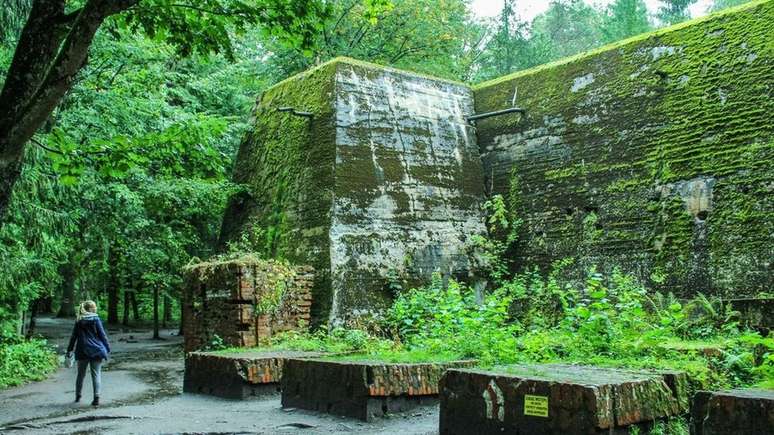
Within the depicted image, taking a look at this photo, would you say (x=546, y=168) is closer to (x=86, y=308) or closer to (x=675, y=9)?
(x=86, y=308)


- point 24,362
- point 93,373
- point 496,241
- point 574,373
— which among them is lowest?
point 24,362

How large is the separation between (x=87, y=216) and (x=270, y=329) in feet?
19.4

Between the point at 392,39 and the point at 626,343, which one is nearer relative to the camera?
the point at 626,343

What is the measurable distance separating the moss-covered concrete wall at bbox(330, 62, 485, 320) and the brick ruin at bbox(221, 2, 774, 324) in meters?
0.03

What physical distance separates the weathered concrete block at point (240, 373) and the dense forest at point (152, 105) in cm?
242

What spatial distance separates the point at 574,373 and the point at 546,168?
9331 millimetres

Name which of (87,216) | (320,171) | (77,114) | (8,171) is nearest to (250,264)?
(320,171)

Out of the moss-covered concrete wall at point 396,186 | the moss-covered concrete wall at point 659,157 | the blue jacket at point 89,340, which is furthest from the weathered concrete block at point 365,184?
the blue jacket at point 89,340

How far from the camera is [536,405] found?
4.62m

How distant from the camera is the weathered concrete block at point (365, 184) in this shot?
491 inches

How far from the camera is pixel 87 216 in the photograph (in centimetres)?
1479

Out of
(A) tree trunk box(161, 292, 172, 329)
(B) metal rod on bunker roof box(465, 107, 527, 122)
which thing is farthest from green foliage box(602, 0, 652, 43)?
(A) tree trunk box(161, 292, 172, 329)

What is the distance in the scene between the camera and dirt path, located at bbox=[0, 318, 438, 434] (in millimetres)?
6332

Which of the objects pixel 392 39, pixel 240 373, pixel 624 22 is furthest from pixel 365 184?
pixel 624 22
